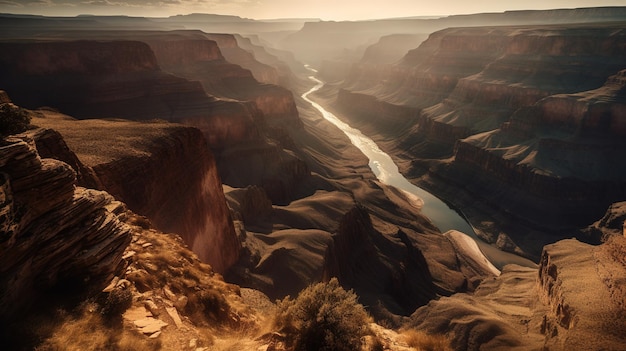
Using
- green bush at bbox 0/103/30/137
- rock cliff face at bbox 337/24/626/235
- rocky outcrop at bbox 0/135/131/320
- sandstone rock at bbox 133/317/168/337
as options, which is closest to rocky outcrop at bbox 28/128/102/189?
green bush at bbox 0/103/30/137

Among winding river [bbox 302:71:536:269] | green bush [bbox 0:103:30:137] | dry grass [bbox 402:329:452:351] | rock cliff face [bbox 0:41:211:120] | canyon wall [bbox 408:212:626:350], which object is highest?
green bush [bbox 0:103:30:137]

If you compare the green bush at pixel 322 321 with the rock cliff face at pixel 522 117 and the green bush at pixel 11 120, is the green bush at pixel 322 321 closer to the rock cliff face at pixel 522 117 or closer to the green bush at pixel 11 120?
the green bush at pixel 11 120

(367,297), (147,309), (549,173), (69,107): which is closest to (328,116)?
(549,173)

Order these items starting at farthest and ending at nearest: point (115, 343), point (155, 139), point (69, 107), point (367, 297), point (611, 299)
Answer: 1. point (69, 107)
2. point (367, 297)
3. point (155, 139)
4. point (611, 299)
5. point (115, 343)

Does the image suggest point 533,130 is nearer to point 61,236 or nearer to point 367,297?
point 367,297

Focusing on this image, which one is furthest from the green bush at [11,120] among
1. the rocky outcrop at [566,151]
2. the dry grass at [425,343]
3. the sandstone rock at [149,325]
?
the rocky outcrop at [566,151]

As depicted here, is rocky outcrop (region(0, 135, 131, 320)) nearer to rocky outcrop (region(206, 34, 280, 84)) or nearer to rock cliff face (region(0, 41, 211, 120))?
rock cliff face (region(0, 41, 211, 120))
